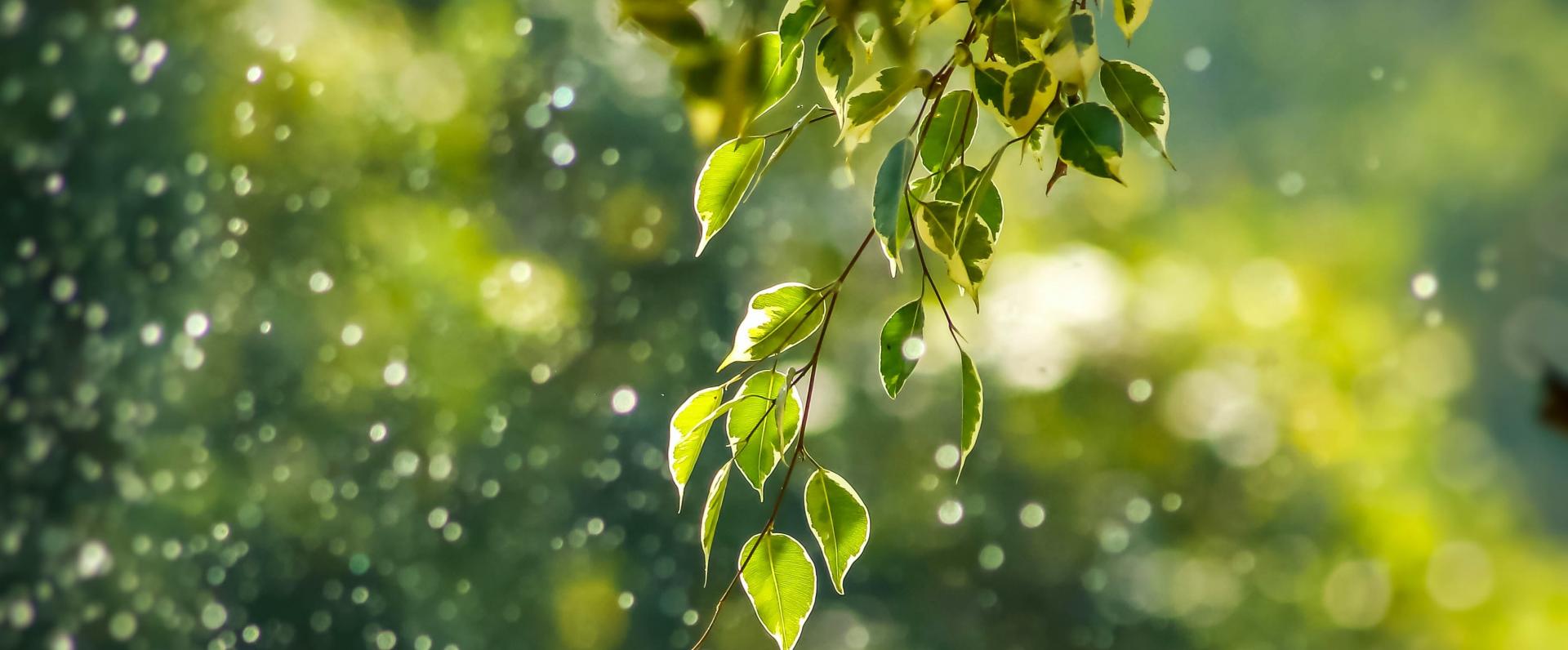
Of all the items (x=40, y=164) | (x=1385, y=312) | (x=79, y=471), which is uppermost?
(x=40, y=164)

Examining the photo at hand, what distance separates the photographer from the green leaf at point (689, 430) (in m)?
0.34

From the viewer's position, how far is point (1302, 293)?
4.00 ft

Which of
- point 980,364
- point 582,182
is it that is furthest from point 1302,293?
point 582,182

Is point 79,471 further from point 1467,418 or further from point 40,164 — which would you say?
point 1467,418

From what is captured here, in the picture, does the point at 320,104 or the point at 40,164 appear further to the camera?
the point at 320,104

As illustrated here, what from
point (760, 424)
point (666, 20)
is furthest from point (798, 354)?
point (666, 20)

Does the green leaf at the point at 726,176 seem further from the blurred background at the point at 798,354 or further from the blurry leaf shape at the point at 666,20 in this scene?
the blurred background at the point at 798,354

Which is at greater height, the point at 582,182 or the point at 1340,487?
the point at 582,182

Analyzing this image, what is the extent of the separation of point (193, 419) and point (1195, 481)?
108 cm

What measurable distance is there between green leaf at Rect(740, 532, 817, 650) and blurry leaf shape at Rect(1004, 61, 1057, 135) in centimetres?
15

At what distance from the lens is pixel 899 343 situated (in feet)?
1.11

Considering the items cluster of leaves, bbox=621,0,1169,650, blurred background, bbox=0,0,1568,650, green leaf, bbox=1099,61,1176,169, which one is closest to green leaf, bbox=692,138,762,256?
cluster of leaves, bbox=621,0,1169,650

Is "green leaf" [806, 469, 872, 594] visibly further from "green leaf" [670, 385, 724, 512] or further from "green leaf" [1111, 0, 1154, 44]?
"green leaf" [1111, 0, 1154, 44]

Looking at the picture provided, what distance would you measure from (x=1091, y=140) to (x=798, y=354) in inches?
37.7
